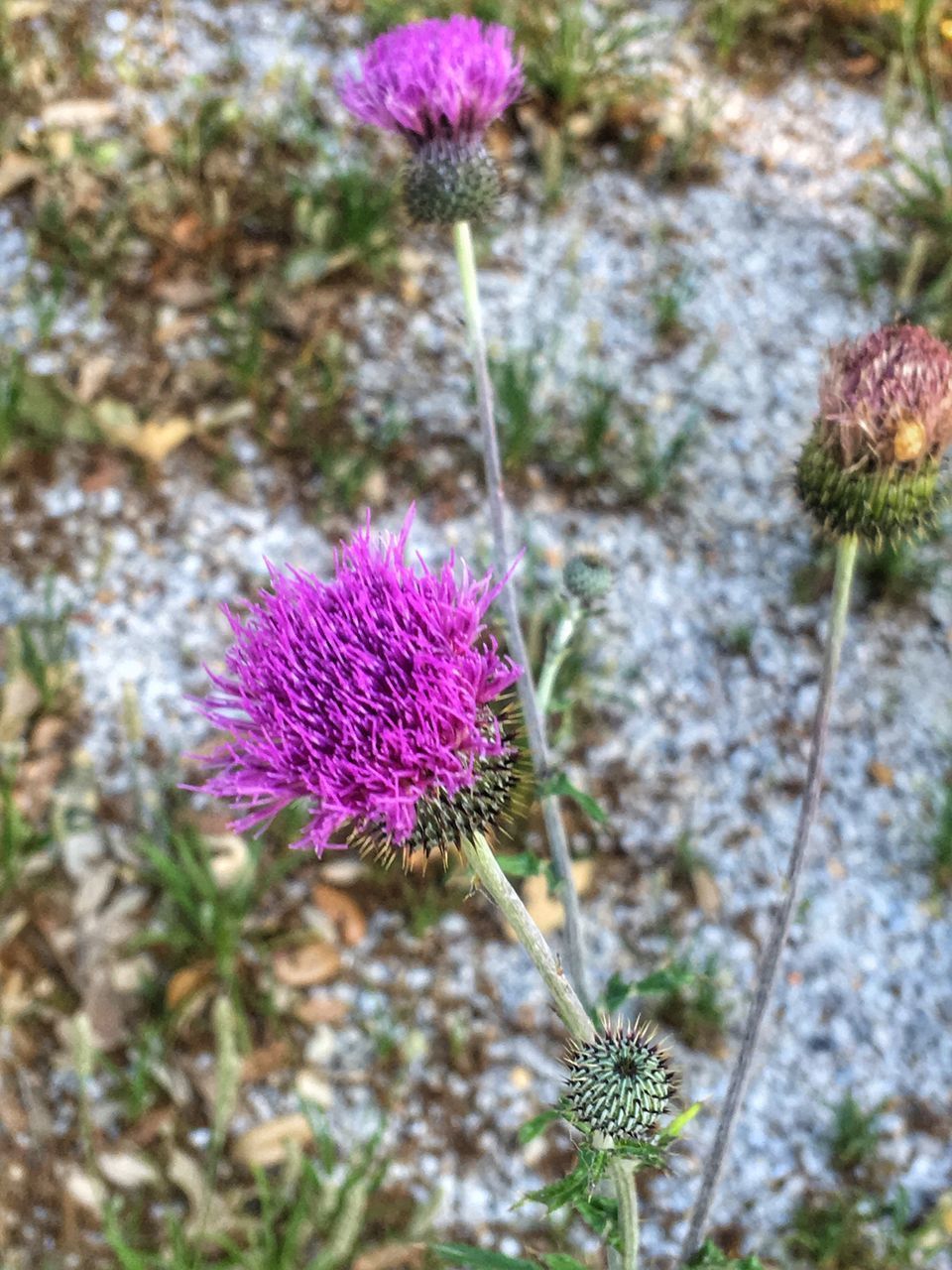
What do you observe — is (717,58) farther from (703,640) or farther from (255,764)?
(255,764)

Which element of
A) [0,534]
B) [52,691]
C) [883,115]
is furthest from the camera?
[883,115]

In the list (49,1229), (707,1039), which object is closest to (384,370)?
(707,1039)

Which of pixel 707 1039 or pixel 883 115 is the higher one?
pixel 883 115

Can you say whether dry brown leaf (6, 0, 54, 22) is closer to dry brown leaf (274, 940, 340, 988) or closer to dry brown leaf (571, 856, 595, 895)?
dry brown leaf (274, 940, 340, 988)

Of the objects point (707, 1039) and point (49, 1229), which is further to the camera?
point (707, 1039)

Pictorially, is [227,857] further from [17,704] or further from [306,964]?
[17,704]

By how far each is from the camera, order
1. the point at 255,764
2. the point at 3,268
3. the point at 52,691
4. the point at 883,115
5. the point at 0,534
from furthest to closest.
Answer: the point at 883,115
the point at 3,268
the point at 0,534
the point at 52,691
the point at 255,764

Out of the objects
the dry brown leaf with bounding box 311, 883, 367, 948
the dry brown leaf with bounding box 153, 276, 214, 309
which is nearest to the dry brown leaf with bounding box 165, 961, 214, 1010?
the dry brown leaf with bounding box 311, 883, 367, 948
